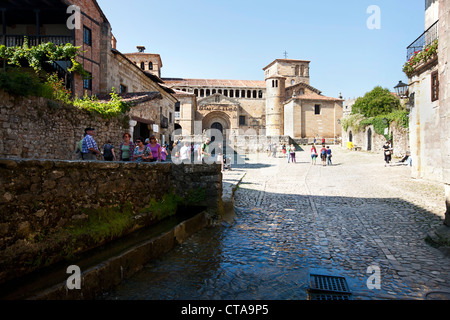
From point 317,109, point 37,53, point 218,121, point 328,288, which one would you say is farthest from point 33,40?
point 317,109

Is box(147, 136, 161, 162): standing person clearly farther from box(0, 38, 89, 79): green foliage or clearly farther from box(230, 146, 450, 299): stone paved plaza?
box(0, 38, 89, 79): green foliage

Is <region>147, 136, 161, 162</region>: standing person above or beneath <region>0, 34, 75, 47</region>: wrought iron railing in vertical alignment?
beneath

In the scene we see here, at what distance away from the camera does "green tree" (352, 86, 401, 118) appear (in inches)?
1428

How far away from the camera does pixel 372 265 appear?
4.03 m

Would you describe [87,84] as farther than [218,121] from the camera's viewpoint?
No

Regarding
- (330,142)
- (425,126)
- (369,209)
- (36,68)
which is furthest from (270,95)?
(369,209)

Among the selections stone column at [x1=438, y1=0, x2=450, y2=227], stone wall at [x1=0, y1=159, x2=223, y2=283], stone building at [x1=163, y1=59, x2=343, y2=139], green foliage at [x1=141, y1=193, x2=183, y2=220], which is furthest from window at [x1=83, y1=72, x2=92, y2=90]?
stone building at [x1=163, y1=59, x2=343, y2=139]

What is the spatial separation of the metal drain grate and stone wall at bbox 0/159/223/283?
2700 mm

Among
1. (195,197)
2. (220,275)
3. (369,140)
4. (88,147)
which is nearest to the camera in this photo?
(220,275)

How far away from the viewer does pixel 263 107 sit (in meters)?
51.5

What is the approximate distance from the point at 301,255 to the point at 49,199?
3.40 metres

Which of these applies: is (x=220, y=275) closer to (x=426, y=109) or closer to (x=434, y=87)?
(x=434, y=87)

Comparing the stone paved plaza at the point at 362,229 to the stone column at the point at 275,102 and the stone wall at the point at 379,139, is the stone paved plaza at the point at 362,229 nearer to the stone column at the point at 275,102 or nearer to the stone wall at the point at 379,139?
the stone wall at the point at 379,139
